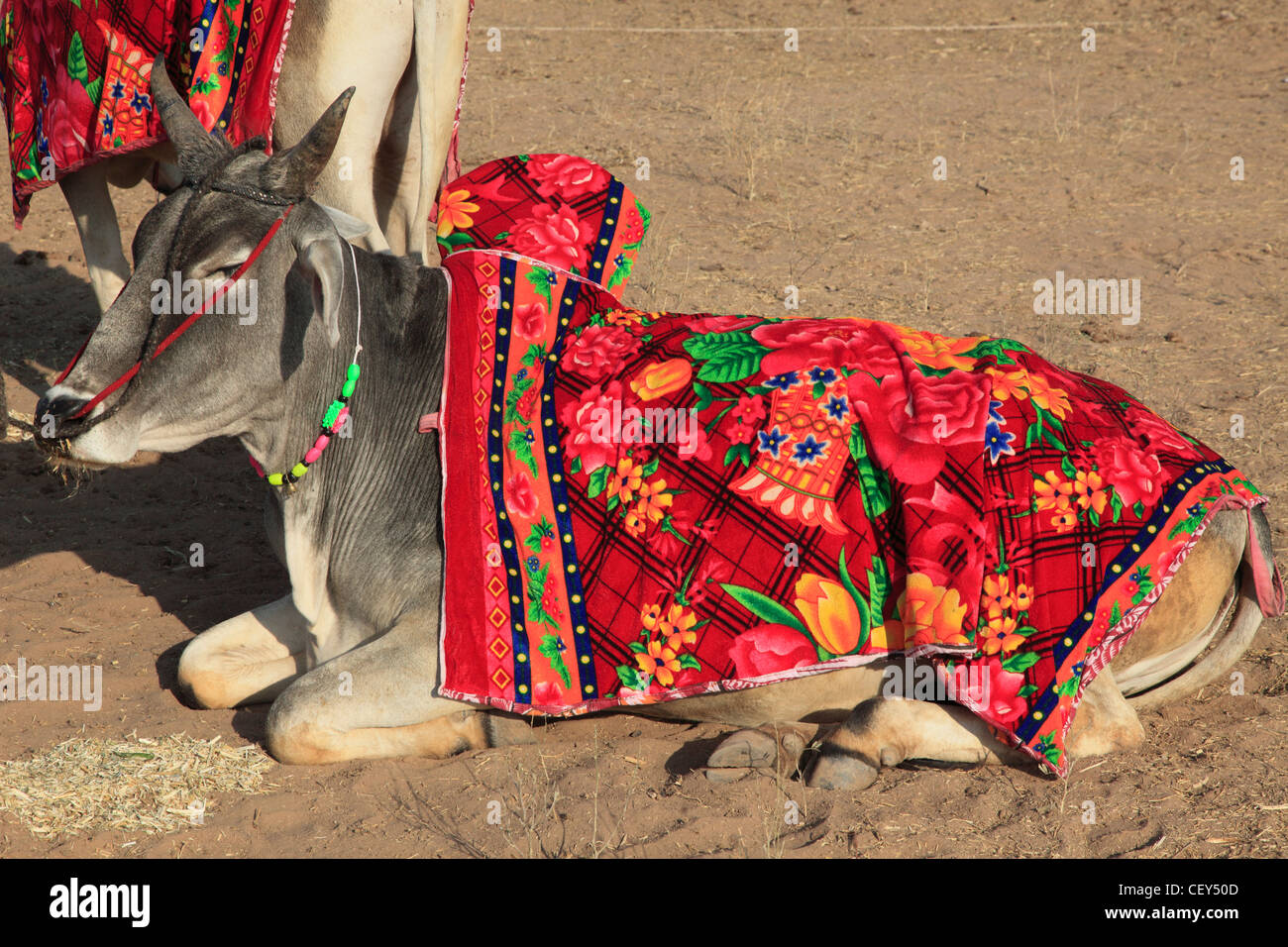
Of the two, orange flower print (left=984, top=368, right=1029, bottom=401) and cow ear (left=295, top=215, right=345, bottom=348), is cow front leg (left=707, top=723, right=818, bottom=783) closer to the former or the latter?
orange flower print (left=984, top=368, right=1029, bottom=401)

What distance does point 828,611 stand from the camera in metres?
3.47

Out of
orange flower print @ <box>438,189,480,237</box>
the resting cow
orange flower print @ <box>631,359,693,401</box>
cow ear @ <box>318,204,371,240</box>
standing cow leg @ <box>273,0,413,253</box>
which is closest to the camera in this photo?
the resting cow

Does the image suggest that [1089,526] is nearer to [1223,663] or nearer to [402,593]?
[1223,663]

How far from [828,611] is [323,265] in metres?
1.49

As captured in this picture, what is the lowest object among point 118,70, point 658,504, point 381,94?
point 658,504

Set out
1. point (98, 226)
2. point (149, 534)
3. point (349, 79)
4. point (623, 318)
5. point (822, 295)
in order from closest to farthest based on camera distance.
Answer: point (623, 318) < point (349, 79) < point (149, 534) < point (98, 226) < point (822, 295)

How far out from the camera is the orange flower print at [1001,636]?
3.39 m

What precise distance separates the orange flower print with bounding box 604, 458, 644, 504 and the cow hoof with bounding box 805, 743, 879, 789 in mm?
824

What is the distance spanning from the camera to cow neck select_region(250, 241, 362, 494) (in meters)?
3.66

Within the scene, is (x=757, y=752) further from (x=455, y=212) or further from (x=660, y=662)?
(x=455, y=212)

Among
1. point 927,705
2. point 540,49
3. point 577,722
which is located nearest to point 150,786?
point 577,722

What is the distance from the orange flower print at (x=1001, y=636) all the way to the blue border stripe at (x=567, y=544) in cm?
97

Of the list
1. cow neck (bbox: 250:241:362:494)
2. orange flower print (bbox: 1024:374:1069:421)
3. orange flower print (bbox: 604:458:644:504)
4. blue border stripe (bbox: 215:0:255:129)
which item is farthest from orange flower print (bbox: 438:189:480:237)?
orange flower print (bbox: 1024:374:1069:421)

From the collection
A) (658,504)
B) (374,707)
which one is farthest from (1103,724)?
(374,707)
